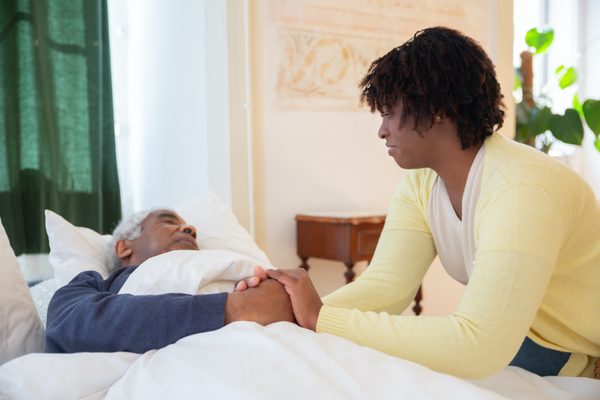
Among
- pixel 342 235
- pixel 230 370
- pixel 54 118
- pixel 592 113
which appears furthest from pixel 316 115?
pixel 230 370

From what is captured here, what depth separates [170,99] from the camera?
3.26 m

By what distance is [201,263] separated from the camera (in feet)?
4.94

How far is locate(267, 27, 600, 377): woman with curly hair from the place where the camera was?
1162mm

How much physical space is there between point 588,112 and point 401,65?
302 centimetres

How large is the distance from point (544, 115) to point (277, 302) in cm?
323

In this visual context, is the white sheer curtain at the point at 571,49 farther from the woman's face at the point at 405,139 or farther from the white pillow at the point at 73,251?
the woman's face at the point at 405,139

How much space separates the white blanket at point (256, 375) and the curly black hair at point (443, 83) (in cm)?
46

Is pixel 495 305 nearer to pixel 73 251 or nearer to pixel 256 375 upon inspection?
pixel 256 375

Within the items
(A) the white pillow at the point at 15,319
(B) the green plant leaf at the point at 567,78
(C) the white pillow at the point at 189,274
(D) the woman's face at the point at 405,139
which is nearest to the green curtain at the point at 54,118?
(A) the white pillow at the point at 15,319

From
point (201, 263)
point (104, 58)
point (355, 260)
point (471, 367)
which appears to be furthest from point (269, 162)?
point (471, 367)

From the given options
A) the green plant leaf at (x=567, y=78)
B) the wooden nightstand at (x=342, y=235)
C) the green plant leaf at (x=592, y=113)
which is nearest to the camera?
the wooden nightstand at (x=342, y=235)

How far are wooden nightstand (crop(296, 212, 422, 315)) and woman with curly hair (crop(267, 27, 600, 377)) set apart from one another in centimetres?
143

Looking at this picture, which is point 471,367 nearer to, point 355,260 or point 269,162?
point 355,260

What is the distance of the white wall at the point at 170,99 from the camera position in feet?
10.0
